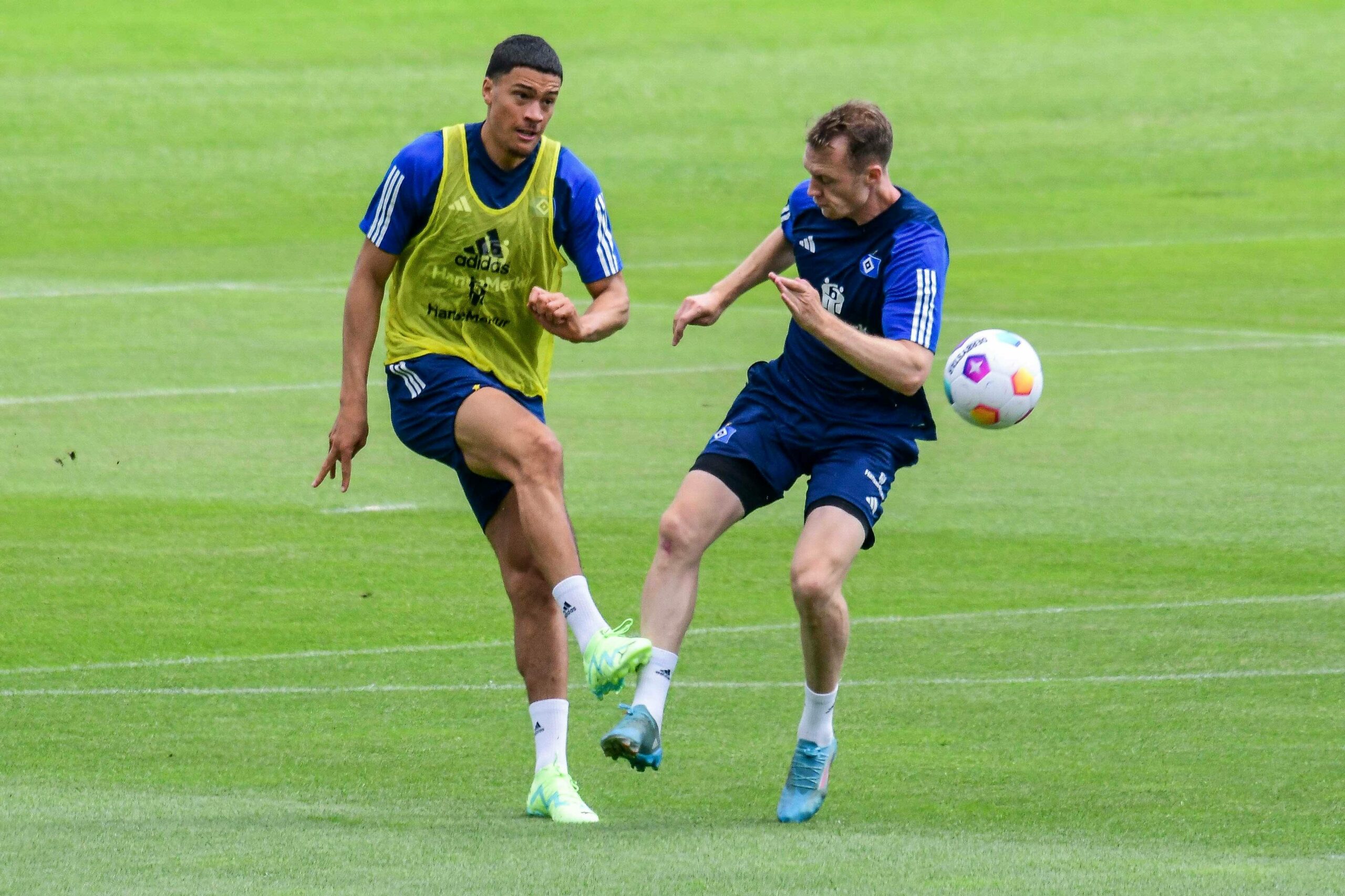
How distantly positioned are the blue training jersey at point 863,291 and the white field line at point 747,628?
256cm

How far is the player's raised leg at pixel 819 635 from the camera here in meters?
7.47

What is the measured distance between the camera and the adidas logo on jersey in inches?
309

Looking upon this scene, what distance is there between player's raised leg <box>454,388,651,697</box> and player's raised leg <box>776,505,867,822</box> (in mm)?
601

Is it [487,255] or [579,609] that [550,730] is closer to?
[579,609]

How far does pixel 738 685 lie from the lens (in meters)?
9.45

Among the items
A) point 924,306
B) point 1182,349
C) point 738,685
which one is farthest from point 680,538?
point 1182,349

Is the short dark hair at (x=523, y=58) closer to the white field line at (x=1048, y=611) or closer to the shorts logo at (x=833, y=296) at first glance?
the shorts logo at (x=833, y=296)

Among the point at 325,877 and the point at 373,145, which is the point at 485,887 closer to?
the point at 325,877

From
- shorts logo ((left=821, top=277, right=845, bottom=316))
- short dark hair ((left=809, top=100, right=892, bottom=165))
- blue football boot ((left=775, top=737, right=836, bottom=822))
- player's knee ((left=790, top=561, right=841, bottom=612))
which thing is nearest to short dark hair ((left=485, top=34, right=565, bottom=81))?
short dark hair ((left=809, top=100, right=892, bottom=165))

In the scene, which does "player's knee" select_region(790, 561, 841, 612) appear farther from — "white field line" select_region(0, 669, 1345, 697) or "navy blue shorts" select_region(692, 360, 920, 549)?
"white field line" select_region(0, 669, 1345, 697)

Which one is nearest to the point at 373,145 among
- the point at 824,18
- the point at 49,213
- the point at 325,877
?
the point at 49,213

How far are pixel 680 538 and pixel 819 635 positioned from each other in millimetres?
535

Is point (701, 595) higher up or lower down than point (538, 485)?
lower down

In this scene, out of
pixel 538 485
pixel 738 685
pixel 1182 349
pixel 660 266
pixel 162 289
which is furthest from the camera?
pixel 660 266
